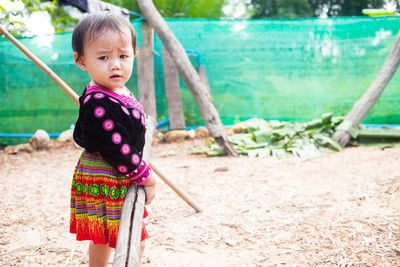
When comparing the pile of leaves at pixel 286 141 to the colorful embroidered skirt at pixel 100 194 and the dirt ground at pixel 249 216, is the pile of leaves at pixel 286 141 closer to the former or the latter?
the dirt ground at pixel 249 216

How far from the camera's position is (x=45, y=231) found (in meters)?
2.29

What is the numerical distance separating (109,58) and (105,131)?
251 mm

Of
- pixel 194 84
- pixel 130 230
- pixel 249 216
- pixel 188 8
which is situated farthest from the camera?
pixel 188 8

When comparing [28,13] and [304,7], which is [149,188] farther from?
[304,7]

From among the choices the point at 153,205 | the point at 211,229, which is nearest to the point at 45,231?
the point at 153,205

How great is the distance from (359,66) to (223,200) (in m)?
3.91

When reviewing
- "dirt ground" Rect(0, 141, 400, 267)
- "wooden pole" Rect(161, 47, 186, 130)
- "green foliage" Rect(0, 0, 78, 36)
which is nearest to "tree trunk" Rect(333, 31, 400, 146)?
"dirt ground" Rect(0, 141, 400, 267)

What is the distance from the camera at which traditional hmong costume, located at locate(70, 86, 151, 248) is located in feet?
3.77

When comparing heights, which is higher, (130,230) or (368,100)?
(130,230)

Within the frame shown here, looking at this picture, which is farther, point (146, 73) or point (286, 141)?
point (146, 73)

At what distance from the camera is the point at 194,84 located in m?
4.32

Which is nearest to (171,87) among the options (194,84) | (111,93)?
(194,84)

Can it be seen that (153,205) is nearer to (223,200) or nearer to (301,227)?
(223,200)

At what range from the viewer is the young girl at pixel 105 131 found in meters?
1.15
